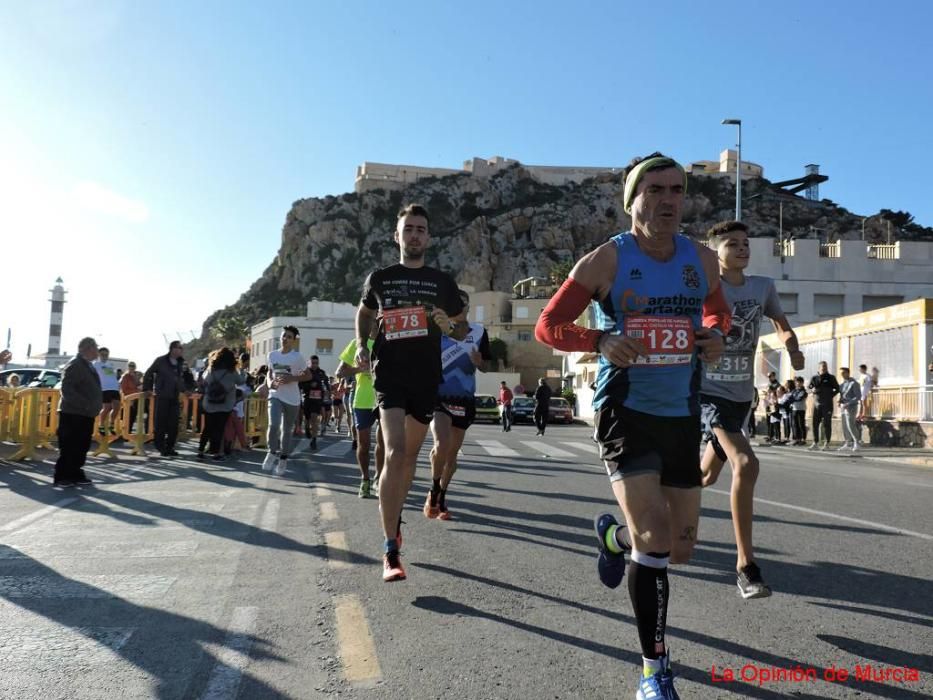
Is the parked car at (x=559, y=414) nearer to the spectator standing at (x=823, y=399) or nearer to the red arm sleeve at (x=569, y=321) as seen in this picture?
the spectator standing at (x=823, y=399)

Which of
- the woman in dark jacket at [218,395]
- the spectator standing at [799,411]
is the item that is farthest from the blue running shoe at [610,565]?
the spectator standing at [799,411]

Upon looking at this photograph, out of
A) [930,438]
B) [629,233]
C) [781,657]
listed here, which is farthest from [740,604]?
A: [930,438]

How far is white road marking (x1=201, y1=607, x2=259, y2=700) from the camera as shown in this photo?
2654mm

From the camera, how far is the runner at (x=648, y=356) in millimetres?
2748

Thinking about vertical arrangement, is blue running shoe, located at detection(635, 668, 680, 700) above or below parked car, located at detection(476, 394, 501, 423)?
above

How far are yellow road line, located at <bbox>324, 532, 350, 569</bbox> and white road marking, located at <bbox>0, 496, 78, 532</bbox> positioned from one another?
2.44 meters

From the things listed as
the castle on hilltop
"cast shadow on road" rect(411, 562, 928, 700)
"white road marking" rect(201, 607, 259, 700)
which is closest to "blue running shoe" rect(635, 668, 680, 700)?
"cast shadow on road" rect(411, 562, 928, 700)

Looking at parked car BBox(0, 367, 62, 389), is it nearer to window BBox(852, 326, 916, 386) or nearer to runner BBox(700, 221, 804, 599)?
runner BBox(700, 221, 804, 599)

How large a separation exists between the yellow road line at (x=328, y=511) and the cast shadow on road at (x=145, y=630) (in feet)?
7.94

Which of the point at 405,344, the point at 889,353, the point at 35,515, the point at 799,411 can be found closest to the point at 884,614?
the point at 405,344

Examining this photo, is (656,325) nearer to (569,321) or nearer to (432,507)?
(569,321)

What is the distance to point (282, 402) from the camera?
9.98 metres

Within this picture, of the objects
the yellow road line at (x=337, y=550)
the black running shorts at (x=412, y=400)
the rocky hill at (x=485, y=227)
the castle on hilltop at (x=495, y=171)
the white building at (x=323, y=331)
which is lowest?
the yellow road line at (x=337, y=550)

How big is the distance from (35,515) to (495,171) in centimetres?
13647
